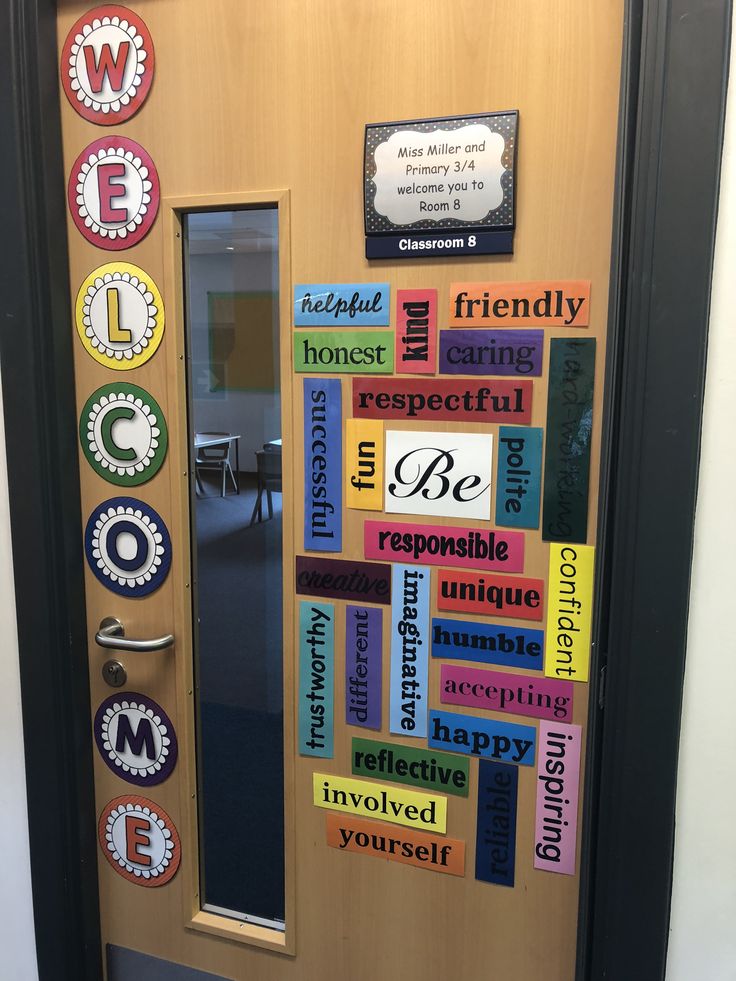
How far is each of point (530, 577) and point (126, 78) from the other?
1.04 metres

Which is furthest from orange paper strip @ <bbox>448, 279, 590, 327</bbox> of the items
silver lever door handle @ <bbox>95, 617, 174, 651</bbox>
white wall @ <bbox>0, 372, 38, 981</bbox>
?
white wall @ <bbox>0, 372, 38, 981</bbox>

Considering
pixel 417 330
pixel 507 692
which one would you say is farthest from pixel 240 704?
pixel 417 330

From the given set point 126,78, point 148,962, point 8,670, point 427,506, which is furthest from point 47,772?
point 126,78

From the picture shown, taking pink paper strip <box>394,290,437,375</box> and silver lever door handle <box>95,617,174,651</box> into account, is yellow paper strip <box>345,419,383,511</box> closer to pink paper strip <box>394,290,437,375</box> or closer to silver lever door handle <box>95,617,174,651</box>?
pink paper strip <box>394,290,437,375</box>

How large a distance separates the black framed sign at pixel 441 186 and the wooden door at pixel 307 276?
2 centimetres

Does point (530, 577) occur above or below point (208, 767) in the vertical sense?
above

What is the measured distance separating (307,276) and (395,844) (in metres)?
0.96

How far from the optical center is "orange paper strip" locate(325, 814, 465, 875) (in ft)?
3.97

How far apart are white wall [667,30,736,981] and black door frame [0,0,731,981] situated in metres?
0.02

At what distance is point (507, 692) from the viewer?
115 centimetres

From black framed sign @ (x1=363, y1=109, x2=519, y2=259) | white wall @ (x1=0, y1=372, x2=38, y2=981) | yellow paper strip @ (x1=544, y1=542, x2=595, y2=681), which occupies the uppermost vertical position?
black framed sign @ (x1=363, y1=109, x2=519, y2=259)

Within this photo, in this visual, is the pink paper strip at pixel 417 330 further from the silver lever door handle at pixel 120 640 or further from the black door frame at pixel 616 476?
the silver lever door handle at pixel 120 640

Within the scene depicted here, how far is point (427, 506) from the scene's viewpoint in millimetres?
1155

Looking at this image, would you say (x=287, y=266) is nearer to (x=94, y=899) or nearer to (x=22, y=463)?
(x=22, y=463)
